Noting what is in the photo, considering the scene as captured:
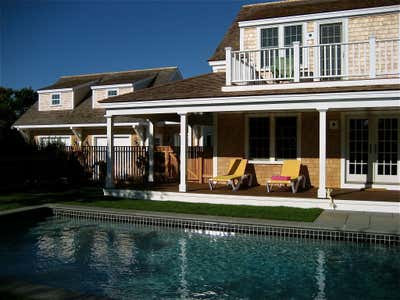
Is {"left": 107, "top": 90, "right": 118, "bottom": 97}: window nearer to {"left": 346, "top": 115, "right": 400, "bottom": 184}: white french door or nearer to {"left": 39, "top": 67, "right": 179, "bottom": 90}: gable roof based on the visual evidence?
{"left": 39, "top": 67, "right": 179, "bottom": 90}: gable roof

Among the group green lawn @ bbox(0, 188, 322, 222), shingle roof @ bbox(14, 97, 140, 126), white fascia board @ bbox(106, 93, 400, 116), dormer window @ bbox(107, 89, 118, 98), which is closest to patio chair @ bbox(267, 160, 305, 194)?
green lawn @ bbox(0, 188, 322, 222)

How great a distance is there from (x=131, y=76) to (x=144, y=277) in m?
21.6

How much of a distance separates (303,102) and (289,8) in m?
5.65

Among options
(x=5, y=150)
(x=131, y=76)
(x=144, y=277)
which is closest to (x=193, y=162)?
(x=5, y=150)

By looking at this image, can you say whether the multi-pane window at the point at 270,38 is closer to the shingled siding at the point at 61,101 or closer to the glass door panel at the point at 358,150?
the glass door panel at the point at 358,150

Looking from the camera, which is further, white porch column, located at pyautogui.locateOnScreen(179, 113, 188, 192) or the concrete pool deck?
white porch column, located at pyautogui.locateOnScreen(179, 113, 188, 192)

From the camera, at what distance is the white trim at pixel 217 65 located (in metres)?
16.5

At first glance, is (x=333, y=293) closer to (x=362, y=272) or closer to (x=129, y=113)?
(x=362, y=272)

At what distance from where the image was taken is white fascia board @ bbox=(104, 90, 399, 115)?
10555 millimetres

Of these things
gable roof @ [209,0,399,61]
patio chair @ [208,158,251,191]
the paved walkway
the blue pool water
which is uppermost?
gable roof @ [209,0,399,61]

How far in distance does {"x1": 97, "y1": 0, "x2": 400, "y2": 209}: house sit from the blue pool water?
3.72m

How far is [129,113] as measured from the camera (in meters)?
13.6

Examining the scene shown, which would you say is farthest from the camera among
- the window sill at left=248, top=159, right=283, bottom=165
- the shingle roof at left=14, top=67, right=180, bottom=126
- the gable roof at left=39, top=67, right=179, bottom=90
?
the gable roof at left=39, top=67, right=179, bottom=90

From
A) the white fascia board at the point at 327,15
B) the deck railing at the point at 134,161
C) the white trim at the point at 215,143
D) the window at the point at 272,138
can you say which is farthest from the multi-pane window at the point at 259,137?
the white fascia board at the point at 327,15
